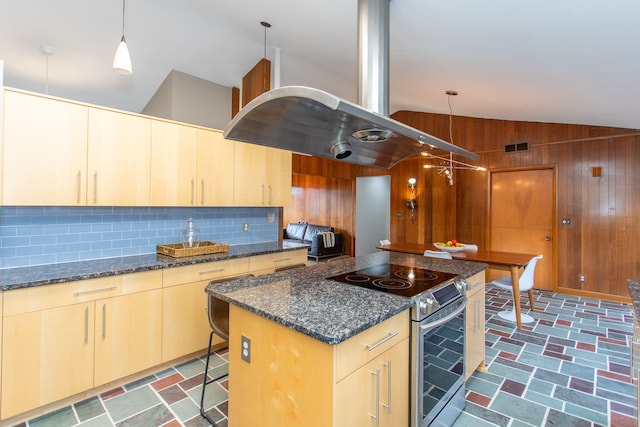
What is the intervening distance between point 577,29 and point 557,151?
3641 millimetres

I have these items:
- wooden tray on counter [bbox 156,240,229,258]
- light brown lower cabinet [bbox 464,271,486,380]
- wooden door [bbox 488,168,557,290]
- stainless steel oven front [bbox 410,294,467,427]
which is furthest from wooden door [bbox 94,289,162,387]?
wooden door [bbox 488,168,557,290]

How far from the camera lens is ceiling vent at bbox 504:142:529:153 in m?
4.98

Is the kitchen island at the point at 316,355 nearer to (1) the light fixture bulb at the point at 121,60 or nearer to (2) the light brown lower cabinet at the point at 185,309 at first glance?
(2) the light brown lower cabinet at the point at 185,309

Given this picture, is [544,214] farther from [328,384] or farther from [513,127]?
[328,384]

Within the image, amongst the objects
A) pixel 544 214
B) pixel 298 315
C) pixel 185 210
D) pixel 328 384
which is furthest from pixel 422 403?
pixel 544 214

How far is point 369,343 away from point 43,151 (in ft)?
8.03

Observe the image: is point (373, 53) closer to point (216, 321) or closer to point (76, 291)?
point (216, 321)

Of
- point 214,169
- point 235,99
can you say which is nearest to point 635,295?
point 214,169

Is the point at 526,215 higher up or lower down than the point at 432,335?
higher up

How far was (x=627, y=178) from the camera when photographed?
4.23 meters

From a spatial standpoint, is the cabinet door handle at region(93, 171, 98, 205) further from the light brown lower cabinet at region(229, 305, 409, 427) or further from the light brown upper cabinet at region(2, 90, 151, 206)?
the light brown lower cabinet at region(229, 305, 409, 427)

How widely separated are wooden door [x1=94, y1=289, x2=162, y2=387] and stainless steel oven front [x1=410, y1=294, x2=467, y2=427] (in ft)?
6.31

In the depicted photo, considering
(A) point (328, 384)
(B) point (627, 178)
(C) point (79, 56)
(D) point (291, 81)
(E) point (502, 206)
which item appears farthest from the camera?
(E) point (502, 206)

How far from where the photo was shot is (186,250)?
8.68 feet
